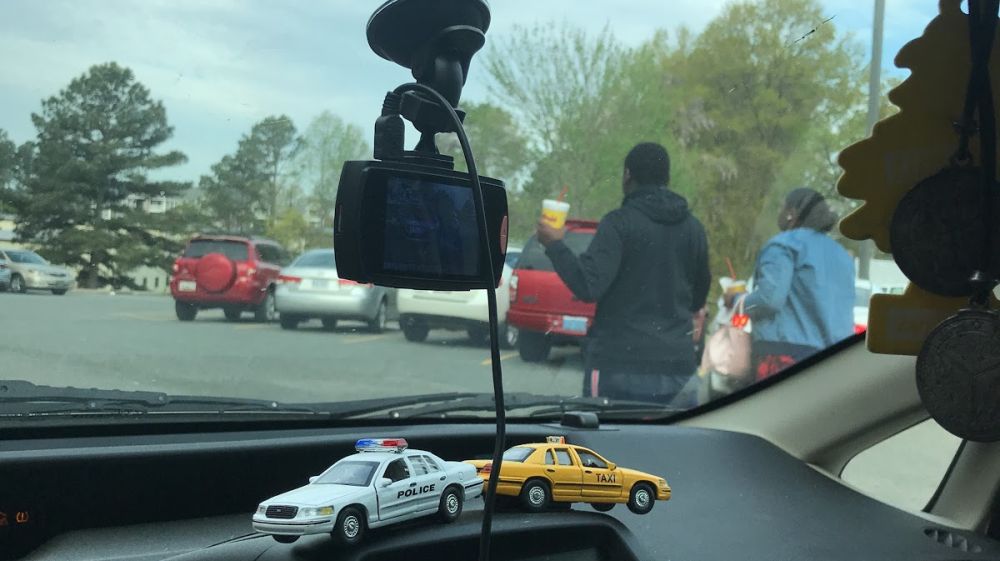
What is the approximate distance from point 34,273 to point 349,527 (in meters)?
1.75

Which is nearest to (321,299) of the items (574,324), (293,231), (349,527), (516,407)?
(293,231)

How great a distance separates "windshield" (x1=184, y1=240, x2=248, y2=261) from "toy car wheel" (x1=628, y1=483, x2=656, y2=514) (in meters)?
1.55

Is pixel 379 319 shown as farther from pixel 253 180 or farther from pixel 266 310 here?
pixel 253 180

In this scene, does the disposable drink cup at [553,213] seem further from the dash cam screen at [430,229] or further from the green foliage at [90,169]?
the dash cam screen at [430,229]

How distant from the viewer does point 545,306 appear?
13.4 feet

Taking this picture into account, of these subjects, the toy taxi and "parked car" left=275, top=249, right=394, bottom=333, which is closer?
the toy taxi

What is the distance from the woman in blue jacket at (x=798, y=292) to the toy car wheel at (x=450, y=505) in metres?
2.13

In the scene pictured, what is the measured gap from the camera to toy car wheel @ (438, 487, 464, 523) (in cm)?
213

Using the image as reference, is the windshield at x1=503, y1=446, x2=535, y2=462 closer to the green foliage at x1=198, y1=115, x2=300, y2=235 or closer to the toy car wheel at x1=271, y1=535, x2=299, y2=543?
the toy car wheel at x1=271, y1=535, x2=299, y2=543

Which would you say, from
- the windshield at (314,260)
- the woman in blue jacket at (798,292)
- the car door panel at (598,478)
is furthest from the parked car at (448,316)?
the woman in blue jacket at (798,292)

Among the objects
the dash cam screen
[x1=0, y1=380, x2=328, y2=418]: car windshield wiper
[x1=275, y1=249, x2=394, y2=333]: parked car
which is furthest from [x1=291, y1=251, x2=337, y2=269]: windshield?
the dash cam screen

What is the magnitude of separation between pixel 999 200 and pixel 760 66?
1.66m

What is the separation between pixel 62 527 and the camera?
Answer: 2383mm

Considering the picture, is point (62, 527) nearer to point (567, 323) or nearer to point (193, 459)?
point (193, 459)
